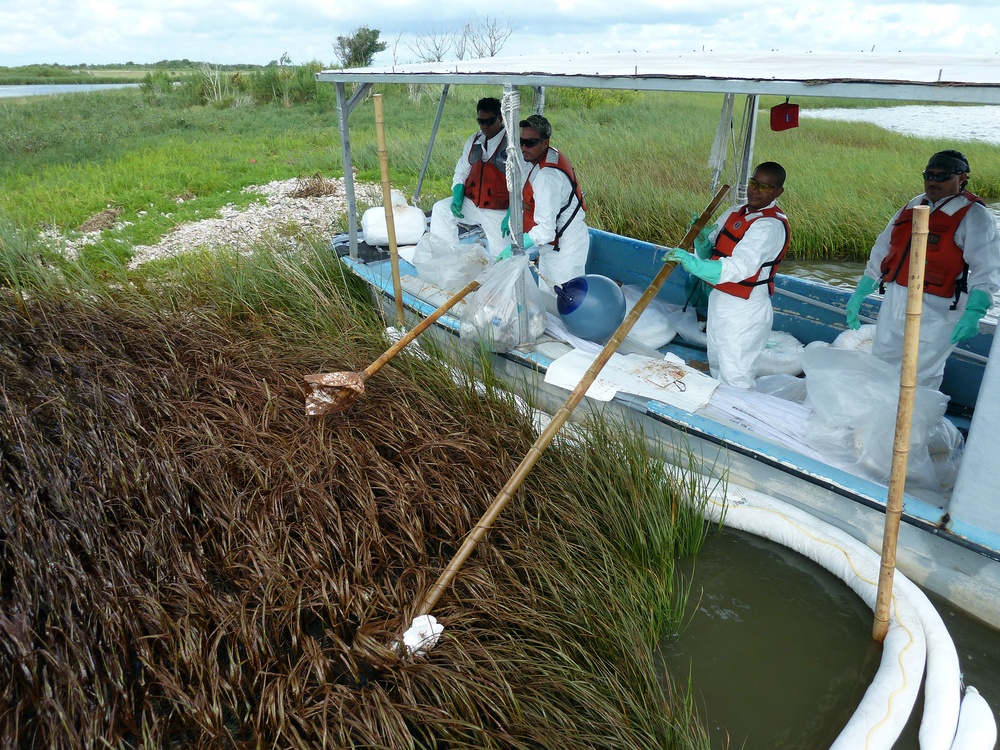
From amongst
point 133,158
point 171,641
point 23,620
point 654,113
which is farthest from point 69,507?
point 654,113

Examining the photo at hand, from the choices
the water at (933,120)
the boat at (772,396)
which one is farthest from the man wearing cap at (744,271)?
the water at (933,120)

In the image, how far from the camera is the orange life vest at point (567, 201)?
5.05 m

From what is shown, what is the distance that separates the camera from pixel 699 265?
13.5ft

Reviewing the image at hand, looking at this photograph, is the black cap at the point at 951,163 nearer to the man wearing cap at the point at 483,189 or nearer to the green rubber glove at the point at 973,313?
the green rubber glove at the point at 973,313

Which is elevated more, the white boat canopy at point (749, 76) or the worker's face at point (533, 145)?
the white boat canopy at point (749, 76)

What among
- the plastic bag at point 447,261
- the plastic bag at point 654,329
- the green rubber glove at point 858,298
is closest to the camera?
the green rubber glove at point 858,298

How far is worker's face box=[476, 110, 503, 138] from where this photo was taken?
18.5 ft

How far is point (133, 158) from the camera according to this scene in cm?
1347

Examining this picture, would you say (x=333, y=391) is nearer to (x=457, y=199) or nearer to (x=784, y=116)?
(x=457, y=199)

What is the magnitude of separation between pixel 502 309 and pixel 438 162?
881 cm

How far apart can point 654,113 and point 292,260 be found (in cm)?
1420

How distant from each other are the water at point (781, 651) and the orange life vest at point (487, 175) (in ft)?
12.2

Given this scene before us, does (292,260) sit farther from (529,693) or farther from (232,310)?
(529,693)

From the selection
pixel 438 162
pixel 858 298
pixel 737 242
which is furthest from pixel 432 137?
pixel 438 162
